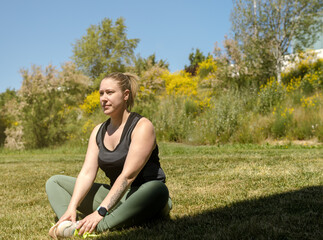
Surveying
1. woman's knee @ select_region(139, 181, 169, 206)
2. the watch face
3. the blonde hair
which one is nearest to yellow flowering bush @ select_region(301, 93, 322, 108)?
the blonde hair

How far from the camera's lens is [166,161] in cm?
761

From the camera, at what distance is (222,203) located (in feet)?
12.0

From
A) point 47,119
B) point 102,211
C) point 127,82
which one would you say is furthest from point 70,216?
point 47,119

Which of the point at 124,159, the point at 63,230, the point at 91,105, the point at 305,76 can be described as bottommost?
the point at 63,230

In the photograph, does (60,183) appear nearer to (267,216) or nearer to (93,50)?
(267,216)

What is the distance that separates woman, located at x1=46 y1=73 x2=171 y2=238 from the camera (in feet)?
9.25

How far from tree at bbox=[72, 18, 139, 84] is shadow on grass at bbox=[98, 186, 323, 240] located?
27624mm

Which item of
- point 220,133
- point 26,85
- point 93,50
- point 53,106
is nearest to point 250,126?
point 220,133

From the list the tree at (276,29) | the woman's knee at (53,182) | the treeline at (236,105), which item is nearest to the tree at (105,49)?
the treeline at (236,105)

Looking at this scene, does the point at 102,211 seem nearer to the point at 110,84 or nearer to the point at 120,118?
the point at 120,118

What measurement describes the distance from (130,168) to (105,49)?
29333 mm

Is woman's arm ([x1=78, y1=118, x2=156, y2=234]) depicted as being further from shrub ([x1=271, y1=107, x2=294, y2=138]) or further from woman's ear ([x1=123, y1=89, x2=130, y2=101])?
shrub ([x1=271, y1=107, x2=294, y2=138])

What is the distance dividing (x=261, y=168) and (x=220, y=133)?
5.90 m

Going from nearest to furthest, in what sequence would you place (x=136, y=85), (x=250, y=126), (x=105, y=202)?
(x=105, y=202), (x=136, y=85), (x=250, y=126)
